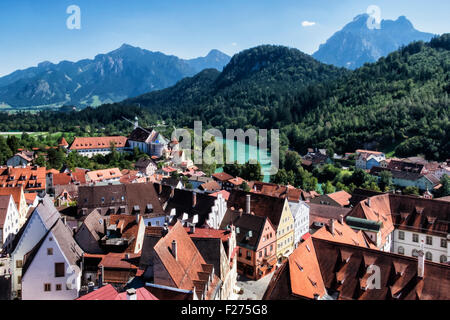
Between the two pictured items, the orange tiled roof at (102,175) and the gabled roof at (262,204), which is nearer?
the gabled roof at (262,204)

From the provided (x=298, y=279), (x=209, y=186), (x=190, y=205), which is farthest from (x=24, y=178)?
(x=298, y=279)

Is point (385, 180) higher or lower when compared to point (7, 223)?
lower

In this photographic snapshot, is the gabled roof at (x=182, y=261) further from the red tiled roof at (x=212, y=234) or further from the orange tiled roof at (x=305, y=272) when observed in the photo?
the orange tiled roof at (x=305, y=272)

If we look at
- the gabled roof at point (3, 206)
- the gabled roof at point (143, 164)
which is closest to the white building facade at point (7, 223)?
the gabled roof at point (3, 206)

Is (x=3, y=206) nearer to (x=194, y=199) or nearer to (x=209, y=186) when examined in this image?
(x=194, y=199)

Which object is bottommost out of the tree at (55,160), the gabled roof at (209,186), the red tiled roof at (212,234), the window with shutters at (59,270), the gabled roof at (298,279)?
the gabled roof at (209,186)

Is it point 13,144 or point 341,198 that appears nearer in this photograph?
point 341,198

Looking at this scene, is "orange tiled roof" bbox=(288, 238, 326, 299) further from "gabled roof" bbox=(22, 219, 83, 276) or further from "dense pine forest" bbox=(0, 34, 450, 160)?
"dense pine forest" bbox=(0, 34, 450, 160)


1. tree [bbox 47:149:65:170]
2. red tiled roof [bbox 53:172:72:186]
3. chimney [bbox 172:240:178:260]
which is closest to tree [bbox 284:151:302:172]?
tree [bbox 47:149:65:170]

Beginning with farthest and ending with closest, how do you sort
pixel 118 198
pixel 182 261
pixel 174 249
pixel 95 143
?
pixel 95 143
pixel 118 198
pixel 182 261
pixel 174 249

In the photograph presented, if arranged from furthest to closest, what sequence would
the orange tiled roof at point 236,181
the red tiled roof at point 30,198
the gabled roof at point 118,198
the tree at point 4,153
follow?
the tree at point 4,153, the orange tiled roof at point 236,181, the red tiled roof at point 30,198, the gabled roof at point 118,198
